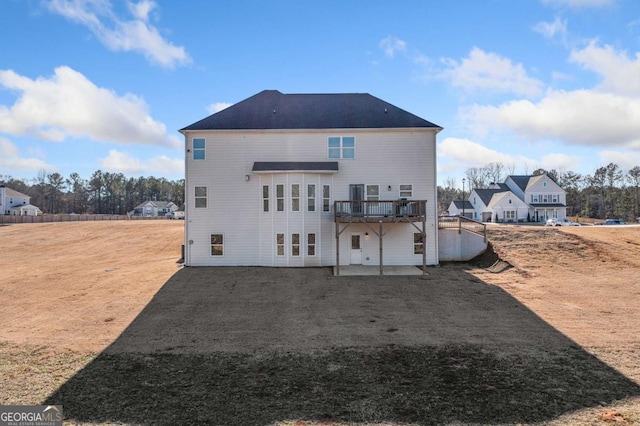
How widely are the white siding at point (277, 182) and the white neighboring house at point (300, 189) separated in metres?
0.05

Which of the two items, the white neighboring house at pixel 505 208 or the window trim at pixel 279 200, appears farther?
the white neighboring house at pixel 505 208

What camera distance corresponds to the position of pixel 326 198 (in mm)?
20344

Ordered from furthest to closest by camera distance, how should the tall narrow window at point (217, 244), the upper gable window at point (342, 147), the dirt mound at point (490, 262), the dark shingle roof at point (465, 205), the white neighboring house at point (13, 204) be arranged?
the white neighboring house at point (13, 204) < the dark shingle roof at point (465, 205) < the upper gable window at point (342, 147) < the tall narrow window at point (217, 244) < the dirt mound at point (490, 262)

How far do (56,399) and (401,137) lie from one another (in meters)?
18.3

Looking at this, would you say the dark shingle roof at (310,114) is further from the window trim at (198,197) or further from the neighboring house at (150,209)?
the neighboring house at (150,209)

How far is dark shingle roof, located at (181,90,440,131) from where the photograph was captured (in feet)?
68.2

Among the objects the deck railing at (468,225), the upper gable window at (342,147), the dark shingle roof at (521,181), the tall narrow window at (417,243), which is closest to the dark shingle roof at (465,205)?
the dark shingle roof at (521,181)

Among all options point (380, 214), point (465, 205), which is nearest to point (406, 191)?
point (380, 214)

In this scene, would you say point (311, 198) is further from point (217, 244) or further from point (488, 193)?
point (488, 193)

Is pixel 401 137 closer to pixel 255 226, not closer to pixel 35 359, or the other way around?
pixel 255 226

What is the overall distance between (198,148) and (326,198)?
7604 millimetres

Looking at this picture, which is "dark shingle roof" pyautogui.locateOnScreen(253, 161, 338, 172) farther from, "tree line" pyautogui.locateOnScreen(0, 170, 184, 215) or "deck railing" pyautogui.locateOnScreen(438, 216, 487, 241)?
"tree line" pyautogui.locateOnScreen(0, 170, 184, 215)

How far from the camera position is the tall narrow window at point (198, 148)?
20.7 meters

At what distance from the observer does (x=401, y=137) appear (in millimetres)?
20562
